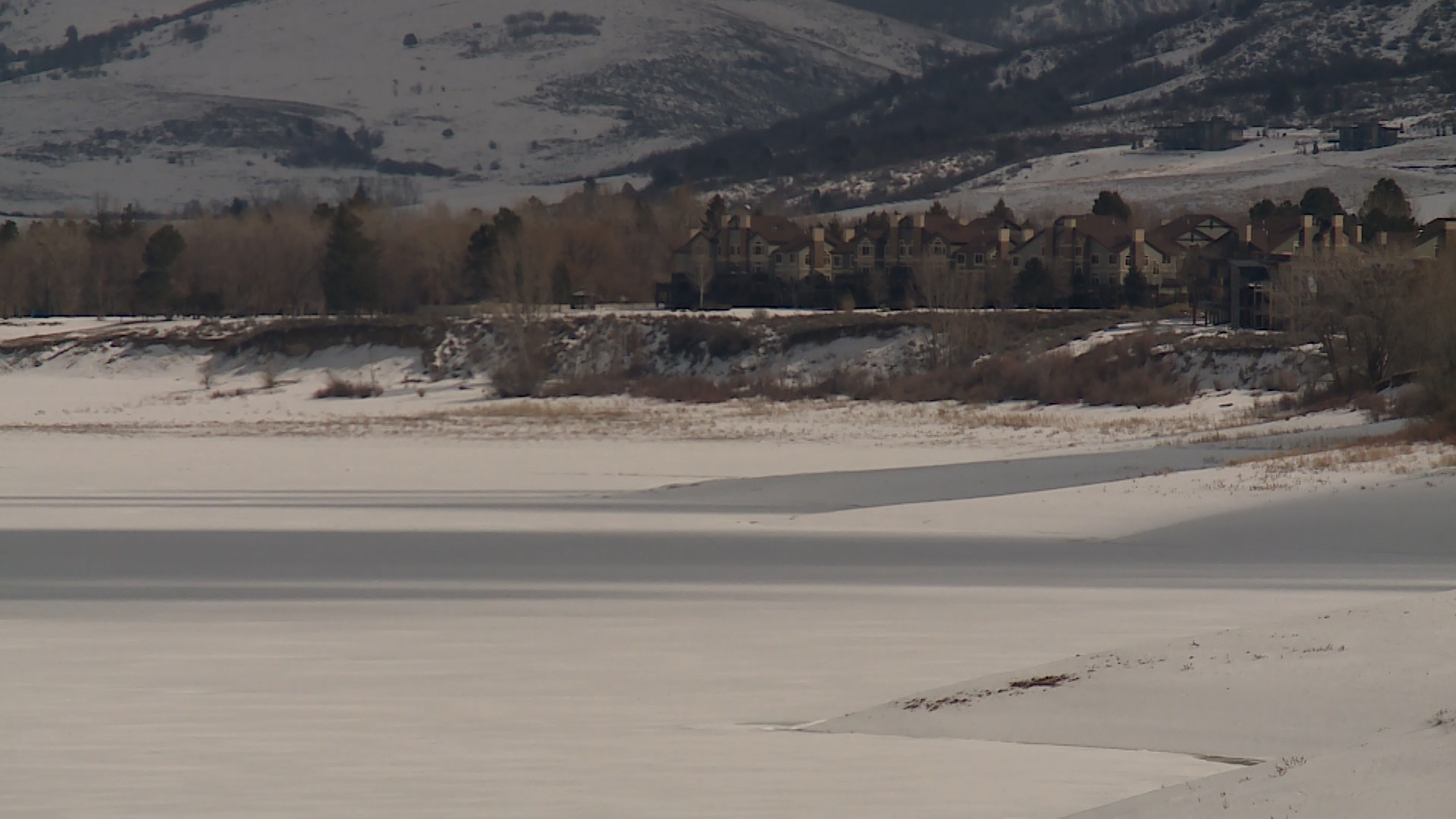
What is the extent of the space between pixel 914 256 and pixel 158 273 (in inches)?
1971

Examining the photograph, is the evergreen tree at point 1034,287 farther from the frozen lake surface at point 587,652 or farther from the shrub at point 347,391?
the frozen lake surface at point 587,652

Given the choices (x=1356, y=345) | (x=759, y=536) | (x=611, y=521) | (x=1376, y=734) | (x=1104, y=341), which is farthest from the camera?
(x=1104, y=341)

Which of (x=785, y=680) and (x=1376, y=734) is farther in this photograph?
(x=785, y=680)

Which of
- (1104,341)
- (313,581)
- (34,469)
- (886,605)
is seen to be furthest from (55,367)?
(886,605)

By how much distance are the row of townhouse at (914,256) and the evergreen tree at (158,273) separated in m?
34.0

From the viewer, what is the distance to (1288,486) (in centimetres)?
3025

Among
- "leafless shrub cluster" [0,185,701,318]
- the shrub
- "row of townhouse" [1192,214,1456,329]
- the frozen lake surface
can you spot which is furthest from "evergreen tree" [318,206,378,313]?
the frozen lake surface

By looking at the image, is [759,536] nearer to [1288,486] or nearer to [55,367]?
[1288,486]

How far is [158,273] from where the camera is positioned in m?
108

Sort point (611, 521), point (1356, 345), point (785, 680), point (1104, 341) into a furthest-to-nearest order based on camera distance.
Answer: point (1104, 341) < point (1356, 345) < point (611, 521) < point (785, 680)

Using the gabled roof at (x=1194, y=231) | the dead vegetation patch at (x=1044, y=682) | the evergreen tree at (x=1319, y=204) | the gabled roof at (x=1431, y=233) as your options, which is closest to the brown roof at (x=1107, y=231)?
the gabled roof at (x=1194, y=231)

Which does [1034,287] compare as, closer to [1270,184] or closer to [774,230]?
[774,230]

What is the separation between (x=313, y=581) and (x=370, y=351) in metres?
61.8

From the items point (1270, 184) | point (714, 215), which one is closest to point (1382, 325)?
point (714, 215)
